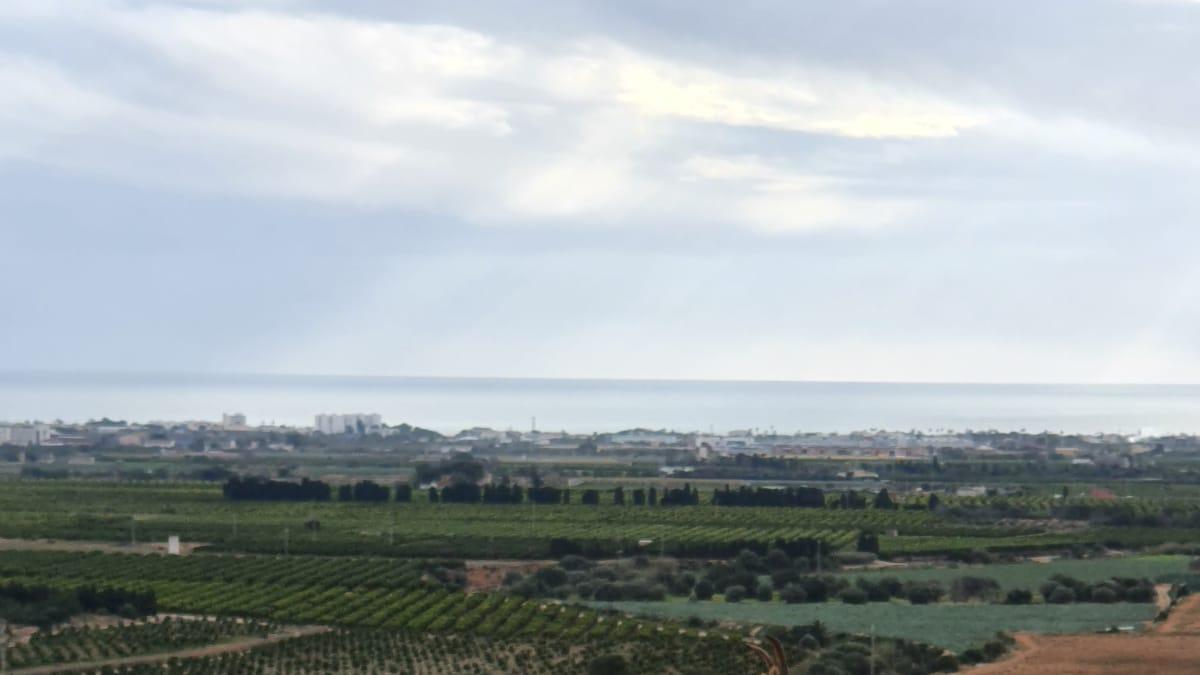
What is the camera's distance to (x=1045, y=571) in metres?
39.6

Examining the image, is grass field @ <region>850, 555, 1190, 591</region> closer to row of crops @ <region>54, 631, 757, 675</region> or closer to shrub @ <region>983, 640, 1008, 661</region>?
shrub @ <region>983, 640, 1008, 661</region>

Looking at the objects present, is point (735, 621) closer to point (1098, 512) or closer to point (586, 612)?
point (586, 612)

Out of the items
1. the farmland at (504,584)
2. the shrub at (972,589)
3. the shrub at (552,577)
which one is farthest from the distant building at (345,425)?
the shrub at (972,589)

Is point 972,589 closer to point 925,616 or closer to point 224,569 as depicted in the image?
point 925,616

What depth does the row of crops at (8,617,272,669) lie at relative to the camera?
2584 cm

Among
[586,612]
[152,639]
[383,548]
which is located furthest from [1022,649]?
[383,548]

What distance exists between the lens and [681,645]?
26.9 m

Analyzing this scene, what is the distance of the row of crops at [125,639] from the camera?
25.8 meters

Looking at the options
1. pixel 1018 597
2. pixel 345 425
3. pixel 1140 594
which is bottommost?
pixel 1018 597

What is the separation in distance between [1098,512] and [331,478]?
37.2 meters

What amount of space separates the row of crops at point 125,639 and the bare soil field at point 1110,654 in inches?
473

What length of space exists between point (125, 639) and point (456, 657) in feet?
17.8

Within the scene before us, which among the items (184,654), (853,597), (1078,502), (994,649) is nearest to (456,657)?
(184,654)

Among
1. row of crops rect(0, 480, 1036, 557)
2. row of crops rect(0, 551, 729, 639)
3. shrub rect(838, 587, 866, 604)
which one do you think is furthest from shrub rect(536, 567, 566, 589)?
shrub rect(838, 587, 866, 604)
